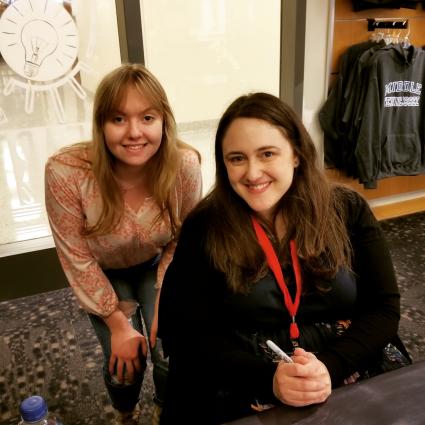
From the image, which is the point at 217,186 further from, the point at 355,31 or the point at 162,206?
the point at 355,31

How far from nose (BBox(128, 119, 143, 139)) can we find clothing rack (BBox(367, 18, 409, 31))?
232cm

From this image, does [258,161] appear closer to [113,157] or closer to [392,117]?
[113,157]

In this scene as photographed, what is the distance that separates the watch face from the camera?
2195mm

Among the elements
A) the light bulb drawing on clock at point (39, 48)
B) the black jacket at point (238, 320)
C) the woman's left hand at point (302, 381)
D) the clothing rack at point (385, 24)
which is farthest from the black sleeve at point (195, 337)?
the clothing rack at point (385, 24)

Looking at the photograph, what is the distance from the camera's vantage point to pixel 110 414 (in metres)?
1.73

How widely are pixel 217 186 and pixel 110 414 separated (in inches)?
42.1

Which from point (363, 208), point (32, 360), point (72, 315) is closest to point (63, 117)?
point (72, 315)

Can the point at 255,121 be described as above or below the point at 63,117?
above

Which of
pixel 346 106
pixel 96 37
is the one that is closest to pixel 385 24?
pixel 346 106

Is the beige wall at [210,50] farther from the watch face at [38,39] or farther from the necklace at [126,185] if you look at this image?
the necklace at [126,185]

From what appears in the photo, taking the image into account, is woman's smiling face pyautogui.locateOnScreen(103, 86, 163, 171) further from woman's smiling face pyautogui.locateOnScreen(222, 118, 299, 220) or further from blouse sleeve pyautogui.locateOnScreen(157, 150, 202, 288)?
woman's smiling face pyautogui.locateOnScreen(222, 118, 299, 220)

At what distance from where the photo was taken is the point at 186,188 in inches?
57.6

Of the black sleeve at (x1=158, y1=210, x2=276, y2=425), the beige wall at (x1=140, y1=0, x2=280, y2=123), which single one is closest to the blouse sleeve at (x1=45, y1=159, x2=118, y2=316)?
the black sleeve at (x1=158, y1=210, x2=276, y2=425)

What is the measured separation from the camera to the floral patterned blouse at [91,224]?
1322 mm
